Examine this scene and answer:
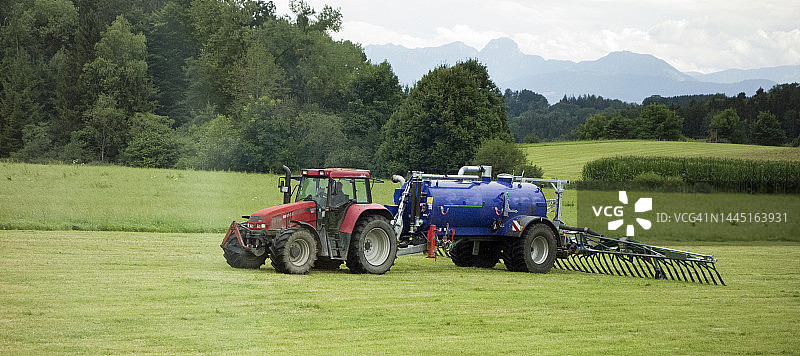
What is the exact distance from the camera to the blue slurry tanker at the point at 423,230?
1695 cm

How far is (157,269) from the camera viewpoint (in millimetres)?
16656

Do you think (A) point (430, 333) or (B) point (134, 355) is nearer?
(B) point (134, 355)

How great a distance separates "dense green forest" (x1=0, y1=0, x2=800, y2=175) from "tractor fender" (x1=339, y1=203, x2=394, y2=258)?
27.7m

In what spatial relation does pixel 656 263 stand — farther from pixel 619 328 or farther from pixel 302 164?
pixel 302 164

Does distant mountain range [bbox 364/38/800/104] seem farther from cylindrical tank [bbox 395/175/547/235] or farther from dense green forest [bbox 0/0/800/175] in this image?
cylindrical tank [bbox 395/175/547/235]

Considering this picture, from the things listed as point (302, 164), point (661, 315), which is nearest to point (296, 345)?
point (661, 315)

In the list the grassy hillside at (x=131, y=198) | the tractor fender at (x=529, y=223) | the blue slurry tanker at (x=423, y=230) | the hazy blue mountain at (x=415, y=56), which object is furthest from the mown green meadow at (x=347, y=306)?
the hazy blue mountain at (x=415, y=56)

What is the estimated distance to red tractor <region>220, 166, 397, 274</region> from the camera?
54.9 ft

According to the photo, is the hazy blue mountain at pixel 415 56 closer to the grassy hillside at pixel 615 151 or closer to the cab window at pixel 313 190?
the grassy hillside at pixel 615 151

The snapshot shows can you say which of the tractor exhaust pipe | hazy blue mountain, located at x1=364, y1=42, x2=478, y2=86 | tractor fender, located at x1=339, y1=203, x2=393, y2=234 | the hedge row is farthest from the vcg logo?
hazy blue mountain, located at x1=364, y1=42, x2=478, y2=86

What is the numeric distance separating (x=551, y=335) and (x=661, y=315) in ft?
9.91

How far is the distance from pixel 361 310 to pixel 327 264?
218 inches

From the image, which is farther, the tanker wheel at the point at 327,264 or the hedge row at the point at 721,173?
the hedge row at the point at 721,173

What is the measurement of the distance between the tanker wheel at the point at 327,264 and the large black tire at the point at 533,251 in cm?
415
